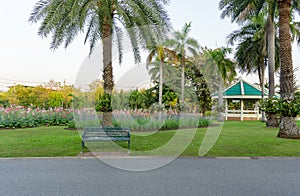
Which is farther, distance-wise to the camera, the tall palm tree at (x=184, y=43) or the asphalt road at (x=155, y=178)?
the tall palm tree at (x=184, y=43)

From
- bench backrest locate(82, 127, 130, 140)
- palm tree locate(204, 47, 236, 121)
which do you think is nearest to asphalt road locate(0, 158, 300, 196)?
bench backrest locate(82, 127, 130, 140)

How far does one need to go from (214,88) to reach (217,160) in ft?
99.7

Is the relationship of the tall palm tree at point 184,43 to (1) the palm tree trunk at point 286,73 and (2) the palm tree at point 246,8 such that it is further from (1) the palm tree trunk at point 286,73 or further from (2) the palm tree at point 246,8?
(1) the palm tree trunk at point 286,73

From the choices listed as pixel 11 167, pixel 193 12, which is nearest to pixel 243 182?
pixel 11 167

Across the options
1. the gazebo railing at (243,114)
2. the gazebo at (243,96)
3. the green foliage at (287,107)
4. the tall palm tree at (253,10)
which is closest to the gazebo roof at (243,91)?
the gazebo at (243,96)

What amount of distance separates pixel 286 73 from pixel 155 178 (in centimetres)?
874

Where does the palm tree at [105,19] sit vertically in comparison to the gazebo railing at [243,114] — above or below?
above

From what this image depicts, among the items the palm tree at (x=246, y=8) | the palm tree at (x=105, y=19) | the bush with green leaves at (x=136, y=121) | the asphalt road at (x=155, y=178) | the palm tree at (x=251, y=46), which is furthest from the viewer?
the palm tree at (x=251, y=46)

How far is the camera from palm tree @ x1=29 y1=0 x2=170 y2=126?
8.95 meters

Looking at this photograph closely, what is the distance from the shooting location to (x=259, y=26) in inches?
904

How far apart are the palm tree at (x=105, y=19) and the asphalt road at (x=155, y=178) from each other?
16.9 feet

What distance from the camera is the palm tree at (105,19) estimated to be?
8945mm

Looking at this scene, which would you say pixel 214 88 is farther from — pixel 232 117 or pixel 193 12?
pixel 193 12

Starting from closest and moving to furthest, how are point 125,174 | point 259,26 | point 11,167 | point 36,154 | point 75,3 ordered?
point 125,174, point 11,167, point 36,154, point 75,3, point 259,26
